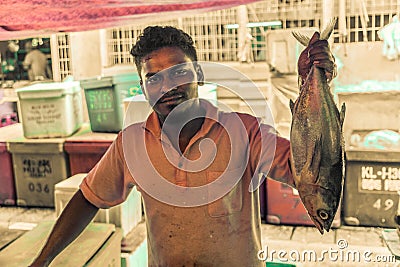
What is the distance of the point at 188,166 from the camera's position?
5.23ft

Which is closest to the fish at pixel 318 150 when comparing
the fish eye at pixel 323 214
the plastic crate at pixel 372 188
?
the fish eye at pixel 323 214

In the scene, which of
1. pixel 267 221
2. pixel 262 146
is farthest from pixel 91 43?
pixel 262 146

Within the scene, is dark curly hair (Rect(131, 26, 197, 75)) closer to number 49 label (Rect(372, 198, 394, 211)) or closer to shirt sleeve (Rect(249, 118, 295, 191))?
shirt sleeve (Rect(249, 118, 295, 191))

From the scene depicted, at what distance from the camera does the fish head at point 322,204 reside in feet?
3.49

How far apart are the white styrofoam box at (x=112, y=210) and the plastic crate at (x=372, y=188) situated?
1.50 metres

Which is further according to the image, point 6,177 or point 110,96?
point 6,177

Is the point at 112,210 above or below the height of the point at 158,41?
below

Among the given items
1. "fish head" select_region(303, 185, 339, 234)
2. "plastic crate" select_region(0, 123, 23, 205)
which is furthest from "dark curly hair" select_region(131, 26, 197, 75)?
"plastic crate" select_region(0, 123, 23, 205)

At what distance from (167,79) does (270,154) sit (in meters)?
0.40

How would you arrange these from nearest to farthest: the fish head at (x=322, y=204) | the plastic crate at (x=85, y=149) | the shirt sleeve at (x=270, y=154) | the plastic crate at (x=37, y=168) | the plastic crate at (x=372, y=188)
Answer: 1. the fish head at (x=322, y=204)
2. the shirt sleeve at (x=270, y=154)
3. the plastic crate at (x=372, y=188)
4. the plastic crate at (x=85, y=149)
5. the plastic crate at (x=37, y=168)

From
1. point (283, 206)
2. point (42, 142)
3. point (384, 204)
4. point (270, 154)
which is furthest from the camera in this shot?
point (42, 142)

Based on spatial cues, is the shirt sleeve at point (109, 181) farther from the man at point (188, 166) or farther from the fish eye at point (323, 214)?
the fish eye at point (323, 214)

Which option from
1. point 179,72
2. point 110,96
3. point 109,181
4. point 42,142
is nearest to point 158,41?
point 179,72

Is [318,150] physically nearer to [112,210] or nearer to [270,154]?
[270,154]
